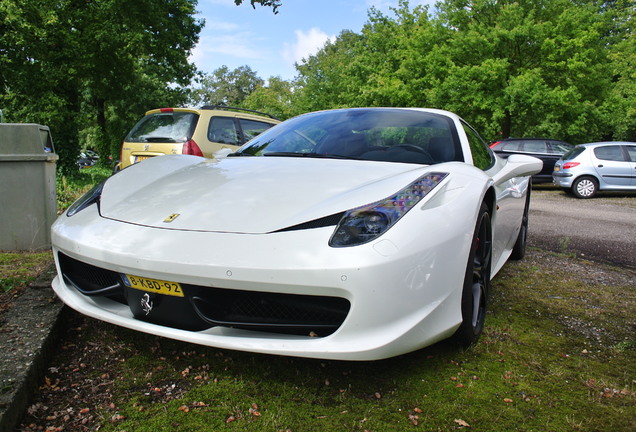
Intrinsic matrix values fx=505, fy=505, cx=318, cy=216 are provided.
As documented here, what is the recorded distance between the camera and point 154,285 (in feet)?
6.73

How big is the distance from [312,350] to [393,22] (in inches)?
1146

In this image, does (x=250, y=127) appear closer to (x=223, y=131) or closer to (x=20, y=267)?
(x=223, y=131)

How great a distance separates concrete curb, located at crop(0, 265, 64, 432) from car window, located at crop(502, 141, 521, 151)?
1397 centimetres

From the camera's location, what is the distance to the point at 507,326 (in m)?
2.89

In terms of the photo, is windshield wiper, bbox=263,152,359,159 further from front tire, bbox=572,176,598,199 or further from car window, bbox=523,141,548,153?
car window, bbox=523,141,548,153

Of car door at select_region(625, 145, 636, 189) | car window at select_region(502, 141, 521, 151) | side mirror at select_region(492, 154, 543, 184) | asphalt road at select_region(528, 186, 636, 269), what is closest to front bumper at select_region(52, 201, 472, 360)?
side mirror at select_region(492, 154, 543, 184)

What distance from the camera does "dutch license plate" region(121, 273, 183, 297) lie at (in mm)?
2016

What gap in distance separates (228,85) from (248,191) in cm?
8967

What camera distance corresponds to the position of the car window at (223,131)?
25.0 feet

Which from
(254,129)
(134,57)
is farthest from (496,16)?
(254,129)

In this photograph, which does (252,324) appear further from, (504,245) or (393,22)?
(393,22)

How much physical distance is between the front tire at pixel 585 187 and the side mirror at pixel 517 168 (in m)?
10.3

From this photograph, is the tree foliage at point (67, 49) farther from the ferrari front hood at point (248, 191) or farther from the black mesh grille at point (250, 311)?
the black mesh grille at point (250, 311)

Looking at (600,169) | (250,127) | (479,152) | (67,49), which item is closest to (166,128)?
(250,127)
